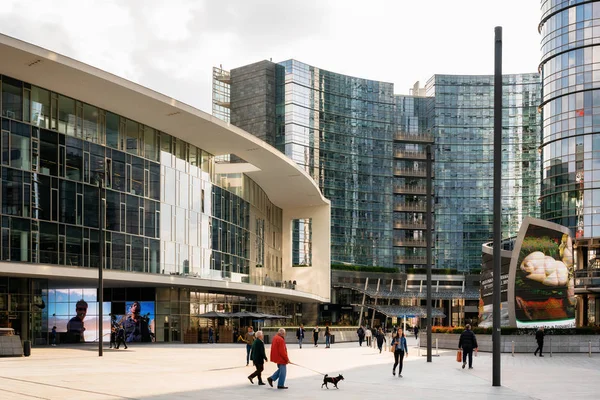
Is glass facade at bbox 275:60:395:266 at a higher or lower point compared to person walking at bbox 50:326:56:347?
higher

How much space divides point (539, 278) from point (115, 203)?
24245 mm

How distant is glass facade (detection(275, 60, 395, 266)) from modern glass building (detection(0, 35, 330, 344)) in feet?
158

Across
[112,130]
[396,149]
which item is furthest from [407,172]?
[112,130]

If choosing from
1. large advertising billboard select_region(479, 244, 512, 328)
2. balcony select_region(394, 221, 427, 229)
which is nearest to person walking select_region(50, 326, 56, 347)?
large advertising billboard select_region(479, 244, 512, 328)

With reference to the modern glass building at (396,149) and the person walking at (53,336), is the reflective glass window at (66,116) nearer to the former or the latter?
the person walking at (53,336)

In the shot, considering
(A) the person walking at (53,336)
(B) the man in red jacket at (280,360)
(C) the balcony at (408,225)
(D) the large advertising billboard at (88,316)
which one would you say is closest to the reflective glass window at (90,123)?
(A) the person walking at (53,336)

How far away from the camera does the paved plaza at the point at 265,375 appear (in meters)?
18.4

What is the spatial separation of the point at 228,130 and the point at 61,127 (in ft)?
43.6

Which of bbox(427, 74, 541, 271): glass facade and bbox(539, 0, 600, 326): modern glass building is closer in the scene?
bbox(539, 0, 600, 326): modern glass building

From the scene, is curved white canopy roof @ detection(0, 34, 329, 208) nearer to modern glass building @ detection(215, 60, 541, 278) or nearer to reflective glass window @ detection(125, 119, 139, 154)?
reflective glass window @ detection(125, 119, 139, 154)

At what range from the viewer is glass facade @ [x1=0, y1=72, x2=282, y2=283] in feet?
136

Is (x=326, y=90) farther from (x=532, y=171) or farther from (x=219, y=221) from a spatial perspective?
(x=219, y=221)

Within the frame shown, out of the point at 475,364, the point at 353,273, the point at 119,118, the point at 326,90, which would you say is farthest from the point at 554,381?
the point at 326,90

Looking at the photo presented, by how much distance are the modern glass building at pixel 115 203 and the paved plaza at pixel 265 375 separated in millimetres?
8499
